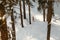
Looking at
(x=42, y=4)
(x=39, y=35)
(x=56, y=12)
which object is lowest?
(x=39, y=35)

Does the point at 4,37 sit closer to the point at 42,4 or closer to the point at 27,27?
the point at 42,4

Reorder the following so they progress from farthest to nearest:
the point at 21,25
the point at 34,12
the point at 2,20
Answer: the point at 34,12
the point at 21,25
the point at 2,20

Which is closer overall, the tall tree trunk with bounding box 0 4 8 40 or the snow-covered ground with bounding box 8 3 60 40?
the tall tree trunk with bounding box 0 4 8 40

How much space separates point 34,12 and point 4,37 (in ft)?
58.7

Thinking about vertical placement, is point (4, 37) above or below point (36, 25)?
above

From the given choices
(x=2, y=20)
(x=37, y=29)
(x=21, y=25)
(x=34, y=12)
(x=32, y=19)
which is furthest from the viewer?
(x=34, y=12)

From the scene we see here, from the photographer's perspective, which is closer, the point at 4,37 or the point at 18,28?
the point at 4,37

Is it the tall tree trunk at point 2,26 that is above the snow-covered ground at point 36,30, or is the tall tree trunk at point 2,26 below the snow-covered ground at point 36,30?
above

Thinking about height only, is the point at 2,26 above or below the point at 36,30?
above

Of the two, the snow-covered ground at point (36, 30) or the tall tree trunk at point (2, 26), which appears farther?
the snow-covered ground at point (36, 30)

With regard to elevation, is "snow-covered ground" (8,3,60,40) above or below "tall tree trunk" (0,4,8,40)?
below

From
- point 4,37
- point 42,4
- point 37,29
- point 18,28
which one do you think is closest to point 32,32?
point 37,29

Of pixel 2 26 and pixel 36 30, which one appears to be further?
pixel 36 30

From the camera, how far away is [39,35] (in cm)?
1652
